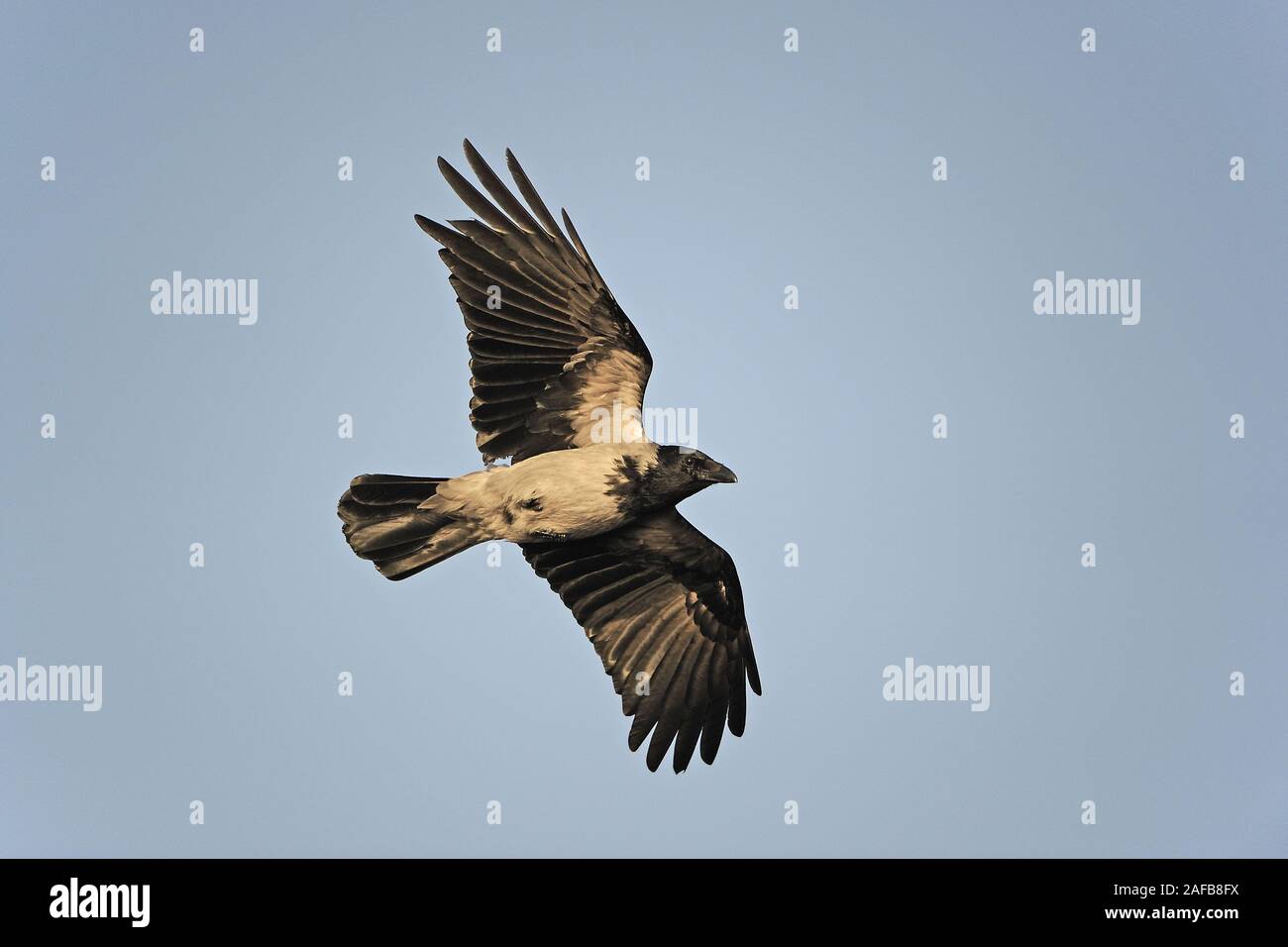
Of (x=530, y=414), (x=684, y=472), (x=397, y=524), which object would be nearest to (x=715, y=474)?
(x=684, y=472)

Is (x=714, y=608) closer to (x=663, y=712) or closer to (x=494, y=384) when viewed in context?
(x=663, y=712)

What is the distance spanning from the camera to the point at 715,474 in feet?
40.4

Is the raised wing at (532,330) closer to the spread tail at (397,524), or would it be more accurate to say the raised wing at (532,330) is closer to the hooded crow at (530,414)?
the hooded crow at (530,414)

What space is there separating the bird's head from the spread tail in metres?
1.60

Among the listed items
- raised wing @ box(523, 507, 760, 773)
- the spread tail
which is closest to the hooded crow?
the spread tail

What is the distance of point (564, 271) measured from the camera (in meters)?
12.4

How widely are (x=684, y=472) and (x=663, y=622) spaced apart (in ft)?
6.31

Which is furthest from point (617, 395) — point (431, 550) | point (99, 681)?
point (99, 681)

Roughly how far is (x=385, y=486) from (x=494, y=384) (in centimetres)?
123

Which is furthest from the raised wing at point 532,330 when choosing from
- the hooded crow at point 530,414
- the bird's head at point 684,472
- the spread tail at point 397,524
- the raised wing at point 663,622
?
the raised wing at point 663,622

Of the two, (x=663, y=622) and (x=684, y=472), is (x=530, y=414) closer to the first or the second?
(x=684, y=472)

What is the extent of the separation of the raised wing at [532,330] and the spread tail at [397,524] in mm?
650
